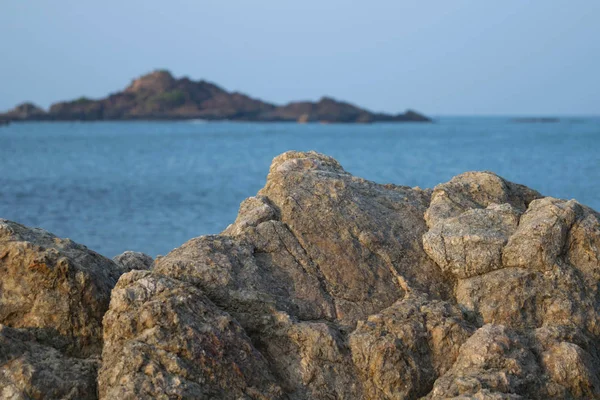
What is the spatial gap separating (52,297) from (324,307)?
2.21m

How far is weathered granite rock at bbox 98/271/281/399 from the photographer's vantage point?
5.77 meters

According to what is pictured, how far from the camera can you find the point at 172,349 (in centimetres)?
593

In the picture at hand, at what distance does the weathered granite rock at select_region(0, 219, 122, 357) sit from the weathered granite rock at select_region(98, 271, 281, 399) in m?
0.33

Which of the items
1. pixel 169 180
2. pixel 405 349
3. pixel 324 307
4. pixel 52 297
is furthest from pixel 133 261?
pixel 169 180

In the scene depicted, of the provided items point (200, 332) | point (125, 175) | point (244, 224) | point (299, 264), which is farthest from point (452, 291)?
point (125, 175)

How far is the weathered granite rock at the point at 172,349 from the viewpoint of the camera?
5.77 meters

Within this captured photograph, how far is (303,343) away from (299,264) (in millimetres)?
994

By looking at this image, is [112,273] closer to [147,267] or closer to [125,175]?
[147,267]

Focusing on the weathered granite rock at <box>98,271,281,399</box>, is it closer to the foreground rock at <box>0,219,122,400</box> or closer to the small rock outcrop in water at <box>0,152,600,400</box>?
the small rock outcrop in water at <box>0,152,600,400</box>

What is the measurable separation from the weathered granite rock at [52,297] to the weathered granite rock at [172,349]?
0.33 m

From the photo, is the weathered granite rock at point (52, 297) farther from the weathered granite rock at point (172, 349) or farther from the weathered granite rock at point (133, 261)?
the weathered granite rock at point (133, 261)

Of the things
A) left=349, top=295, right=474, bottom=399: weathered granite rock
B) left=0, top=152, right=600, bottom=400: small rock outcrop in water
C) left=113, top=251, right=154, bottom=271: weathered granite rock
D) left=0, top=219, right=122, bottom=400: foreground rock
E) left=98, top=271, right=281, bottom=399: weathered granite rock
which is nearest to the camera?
left=98, top=271, right=281, bottom=399: weathered granite rock

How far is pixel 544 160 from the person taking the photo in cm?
7231

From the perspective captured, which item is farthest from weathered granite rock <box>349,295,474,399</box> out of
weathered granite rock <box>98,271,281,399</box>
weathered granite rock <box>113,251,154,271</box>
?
weathered granite rock <box>113,251,154,271</box>
